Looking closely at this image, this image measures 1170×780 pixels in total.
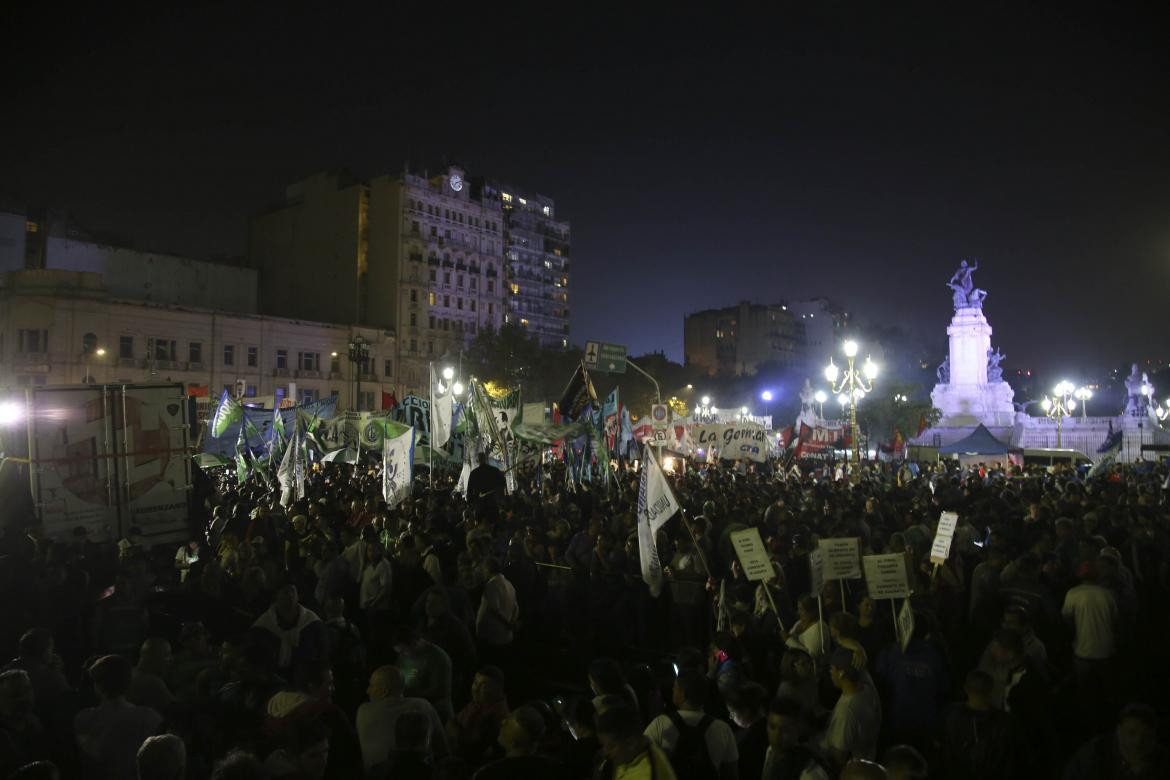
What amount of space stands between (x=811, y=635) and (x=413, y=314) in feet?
238

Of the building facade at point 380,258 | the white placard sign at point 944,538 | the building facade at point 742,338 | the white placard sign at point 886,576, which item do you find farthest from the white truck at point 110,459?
the building facade at point 742,338

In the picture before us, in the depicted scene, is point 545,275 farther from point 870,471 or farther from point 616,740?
point 616,740

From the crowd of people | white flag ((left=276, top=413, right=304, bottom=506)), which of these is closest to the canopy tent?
the crowd of people

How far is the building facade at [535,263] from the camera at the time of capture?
96.5 metres

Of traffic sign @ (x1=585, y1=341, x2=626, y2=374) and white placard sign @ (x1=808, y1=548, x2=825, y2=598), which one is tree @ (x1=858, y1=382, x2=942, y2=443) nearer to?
traffic sign @ (x1=585, y1=341, x2=626, y2=374)

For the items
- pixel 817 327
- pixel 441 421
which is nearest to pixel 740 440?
pixel 441 421

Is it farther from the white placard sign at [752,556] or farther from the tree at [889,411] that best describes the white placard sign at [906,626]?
the tree at [889,411]

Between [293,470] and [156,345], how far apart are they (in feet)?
140

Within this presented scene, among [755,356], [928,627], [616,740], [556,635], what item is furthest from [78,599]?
[755,356]

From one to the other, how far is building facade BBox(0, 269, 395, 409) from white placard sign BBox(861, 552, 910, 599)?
35622mm

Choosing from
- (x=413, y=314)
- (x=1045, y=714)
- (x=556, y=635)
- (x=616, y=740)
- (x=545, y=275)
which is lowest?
(x=556, y=635)

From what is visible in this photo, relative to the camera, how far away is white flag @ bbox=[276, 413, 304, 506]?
59.1 ft

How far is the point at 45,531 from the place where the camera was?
1177cm

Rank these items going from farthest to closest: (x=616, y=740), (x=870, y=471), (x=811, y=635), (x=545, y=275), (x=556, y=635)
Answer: (x=545, y=275) → (x=870, y=471) → (x=556, y=635) → (x=811, y=635) → (x=616, y=740)
